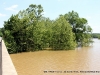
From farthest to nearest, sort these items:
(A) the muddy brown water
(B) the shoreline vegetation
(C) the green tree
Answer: (C) the green tree
(B) the shoreline vegetation
(A) the muddy brown water

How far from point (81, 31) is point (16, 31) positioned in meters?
17.9

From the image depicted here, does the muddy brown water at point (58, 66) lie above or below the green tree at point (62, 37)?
below

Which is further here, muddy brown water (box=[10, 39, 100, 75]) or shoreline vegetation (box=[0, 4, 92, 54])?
shoreline vegetation (box=[0, 4, 92, 54])

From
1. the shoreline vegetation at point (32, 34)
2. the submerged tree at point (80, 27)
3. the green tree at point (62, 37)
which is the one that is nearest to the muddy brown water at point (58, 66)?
the shoreline vegetation at point (32, 34)

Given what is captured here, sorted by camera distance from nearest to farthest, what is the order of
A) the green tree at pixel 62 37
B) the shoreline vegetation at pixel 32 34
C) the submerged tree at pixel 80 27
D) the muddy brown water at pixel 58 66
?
the muddy brown water at pixel 58 66 → the shoreline vegetation at pixel 32 34 → the green tree at pixel 62 37 → the submerged tree at pixel 80 27

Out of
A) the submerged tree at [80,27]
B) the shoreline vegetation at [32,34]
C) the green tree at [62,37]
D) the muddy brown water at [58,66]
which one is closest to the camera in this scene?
the muddy brown water at [58,66]

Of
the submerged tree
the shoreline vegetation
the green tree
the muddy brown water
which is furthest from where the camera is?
the submerged tree

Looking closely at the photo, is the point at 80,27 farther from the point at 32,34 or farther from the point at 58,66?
the point at 58,66

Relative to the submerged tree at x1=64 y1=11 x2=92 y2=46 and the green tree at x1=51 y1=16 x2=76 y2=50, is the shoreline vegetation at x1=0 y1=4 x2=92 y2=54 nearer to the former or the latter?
the green tree at x1=51 y1=16 x2=76 y2=50

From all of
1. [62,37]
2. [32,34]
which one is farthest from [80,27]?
[32,34]

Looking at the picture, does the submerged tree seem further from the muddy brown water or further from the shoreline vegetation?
the muddy brown water

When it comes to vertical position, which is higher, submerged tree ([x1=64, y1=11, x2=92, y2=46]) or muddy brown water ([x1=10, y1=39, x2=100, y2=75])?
submerged tree ([x1=64, y1=11, x2=92, y2=46])

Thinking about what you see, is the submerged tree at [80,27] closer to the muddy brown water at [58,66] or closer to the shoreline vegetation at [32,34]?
the shoreline vegetation at [32,34]

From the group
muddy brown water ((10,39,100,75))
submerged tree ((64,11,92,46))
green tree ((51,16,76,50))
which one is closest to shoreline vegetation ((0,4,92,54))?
green tree ((51,16,76,50))
